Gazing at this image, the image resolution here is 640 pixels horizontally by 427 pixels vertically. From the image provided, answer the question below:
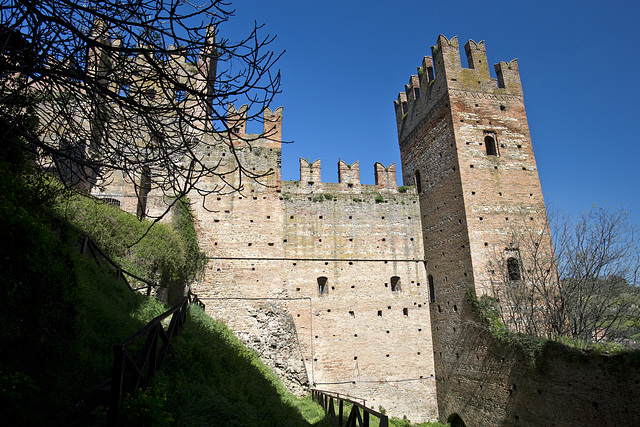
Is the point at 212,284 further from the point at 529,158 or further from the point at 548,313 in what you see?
the point at 529,158

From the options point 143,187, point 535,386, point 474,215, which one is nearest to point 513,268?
point 474,215

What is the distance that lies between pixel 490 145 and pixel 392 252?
517 centimetres

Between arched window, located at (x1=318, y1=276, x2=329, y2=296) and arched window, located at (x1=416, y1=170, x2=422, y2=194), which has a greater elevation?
arched window, located at (x1=416, y1=170, x2=422, y2=194)

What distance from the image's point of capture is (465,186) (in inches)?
518

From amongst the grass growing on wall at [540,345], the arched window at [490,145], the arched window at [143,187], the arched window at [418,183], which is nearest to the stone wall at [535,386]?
the grass growing on wall at [540,345]

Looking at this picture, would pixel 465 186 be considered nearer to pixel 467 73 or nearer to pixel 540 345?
pixel 467 73

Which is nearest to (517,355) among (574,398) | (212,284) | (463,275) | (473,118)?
(574,398)

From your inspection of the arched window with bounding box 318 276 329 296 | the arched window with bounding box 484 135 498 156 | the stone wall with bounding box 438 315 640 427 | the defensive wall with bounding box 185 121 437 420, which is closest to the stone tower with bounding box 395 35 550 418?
the arched window with bounding box 484 135 498 156

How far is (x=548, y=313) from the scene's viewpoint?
36.8 feet

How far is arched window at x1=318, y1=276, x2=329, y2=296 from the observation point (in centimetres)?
1407

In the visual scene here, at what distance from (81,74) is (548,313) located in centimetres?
1217

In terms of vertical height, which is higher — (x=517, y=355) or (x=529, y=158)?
(x=529, y=158)

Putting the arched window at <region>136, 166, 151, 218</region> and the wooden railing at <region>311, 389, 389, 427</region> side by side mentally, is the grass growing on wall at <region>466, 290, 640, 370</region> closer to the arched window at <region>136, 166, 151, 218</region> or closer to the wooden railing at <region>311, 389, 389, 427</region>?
the wooden railing at <region>311, 389, 389, 427</region>

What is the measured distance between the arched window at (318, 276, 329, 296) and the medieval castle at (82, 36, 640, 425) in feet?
0.14
